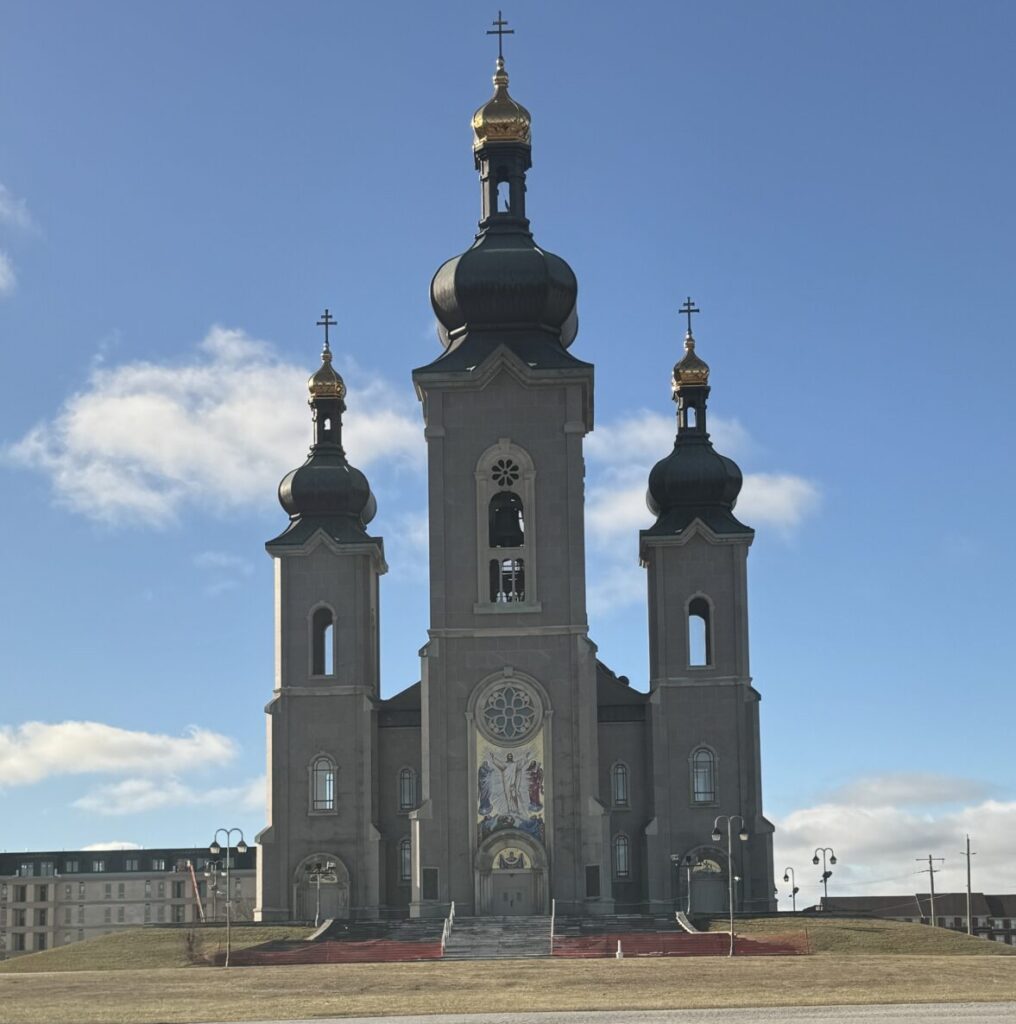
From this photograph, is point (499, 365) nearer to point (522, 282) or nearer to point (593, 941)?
point (522, 282)

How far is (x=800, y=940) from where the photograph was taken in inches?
2324

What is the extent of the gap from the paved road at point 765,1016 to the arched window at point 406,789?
3616 cm

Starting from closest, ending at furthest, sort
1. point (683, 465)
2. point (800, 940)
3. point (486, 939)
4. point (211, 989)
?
point (211, 989) → point (800, 940) → point (486, 939) → point (683, 465)

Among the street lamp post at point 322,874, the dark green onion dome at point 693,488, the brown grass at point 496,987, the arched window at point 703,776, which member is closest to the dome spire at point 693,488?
the dark green onion dome at point 693,488

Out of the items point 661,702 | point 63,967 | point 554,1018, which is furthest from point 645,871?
point 554,1018

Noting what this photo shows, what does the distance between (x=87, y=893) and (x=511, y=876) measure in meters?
75.6

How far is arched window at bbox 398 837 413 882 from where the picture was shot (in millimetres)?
75875

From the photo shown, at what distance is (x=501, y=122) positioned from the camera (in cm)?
7775

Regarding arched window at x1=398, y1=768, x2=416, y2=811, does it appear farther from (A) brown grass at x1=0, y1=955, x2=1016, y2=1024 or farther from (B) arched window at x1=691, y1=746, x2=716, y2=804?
(A) brown grass at x1=0, y1=955, x2=1016, y2=1024

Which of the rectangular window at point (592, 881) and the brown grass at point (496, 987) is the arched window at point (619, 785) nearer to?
the rectangular window at point (592, 881)

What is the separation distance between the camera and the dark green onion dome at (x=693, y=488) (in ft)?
257

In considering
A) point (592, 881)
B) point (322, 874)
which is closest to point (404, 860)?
point (322, 874)

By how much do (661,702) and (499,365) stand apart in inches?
503

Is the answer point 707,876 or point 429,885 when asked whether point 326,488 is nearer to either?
point 429,885
